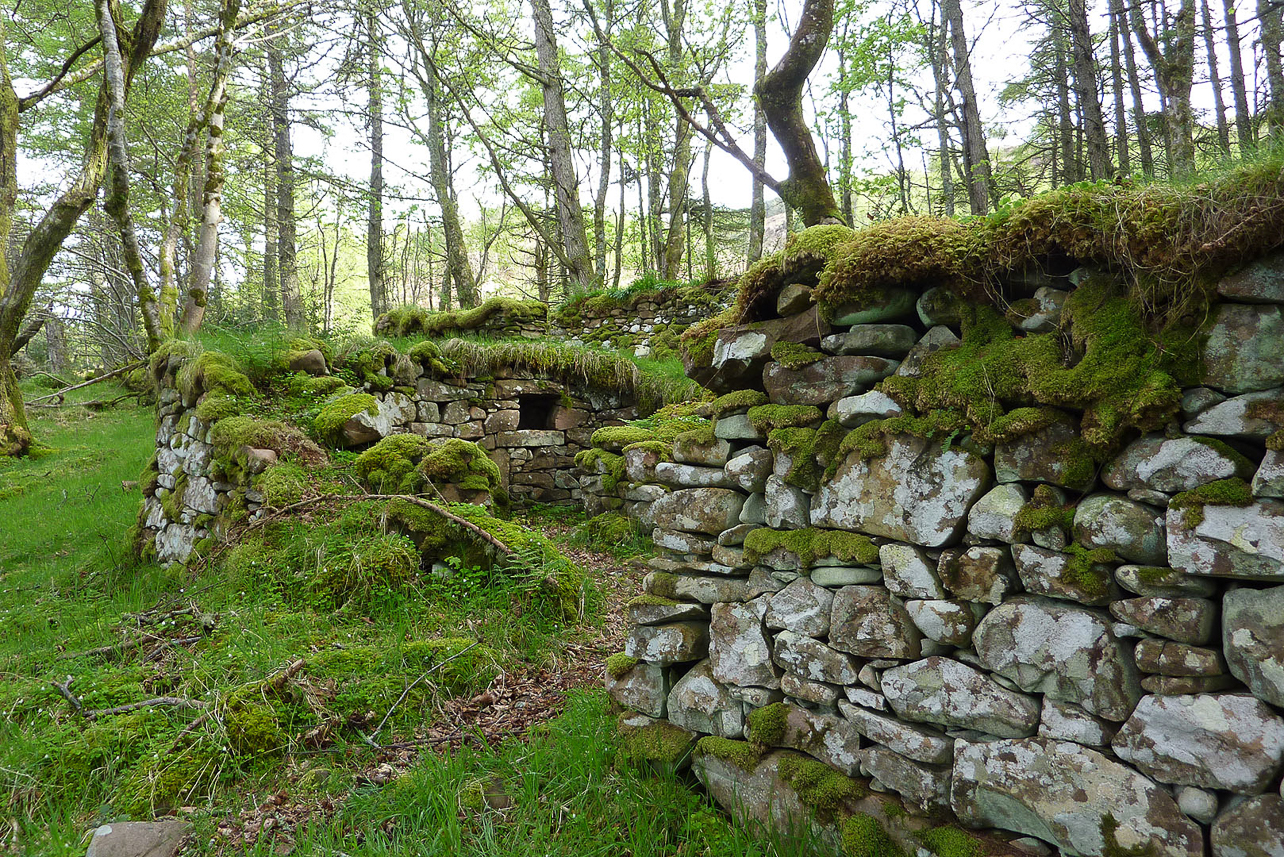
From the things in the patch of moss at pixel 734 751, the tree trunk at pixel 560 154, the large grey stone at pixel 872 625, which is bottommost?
the patch of moss at pixel 734 751

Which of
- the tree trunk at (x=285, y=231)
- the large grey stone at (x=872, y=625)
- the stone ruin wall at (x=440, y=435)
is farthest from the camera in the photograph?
the tree trunk at (x=285, y=231)

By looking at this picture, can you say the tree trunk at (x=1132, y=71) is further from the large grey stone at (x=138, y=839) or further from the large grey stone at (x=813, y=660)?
the large grey stone at (x=138, y=839)

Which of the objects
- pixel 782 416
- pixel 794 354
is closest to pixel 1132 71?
pixel 794 354

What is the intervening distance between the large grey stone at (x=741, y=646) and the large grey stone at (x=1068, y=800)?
70 centimetres

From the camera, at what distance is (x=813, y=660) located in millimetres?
2201

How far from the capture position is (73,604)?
4.66 meters

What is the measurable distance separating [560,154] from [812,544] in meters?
11.7

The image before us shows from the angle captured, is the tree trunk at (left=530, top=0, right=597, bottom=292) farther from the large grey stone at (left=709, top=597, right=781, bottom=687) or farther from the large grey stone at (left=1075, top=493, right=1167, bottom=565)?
the large grey stone at (left=1075, top=493, right=1167, bottom=565)

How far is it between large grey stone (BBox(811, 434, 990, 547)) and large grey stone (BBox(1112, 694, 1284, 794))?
0.62 m

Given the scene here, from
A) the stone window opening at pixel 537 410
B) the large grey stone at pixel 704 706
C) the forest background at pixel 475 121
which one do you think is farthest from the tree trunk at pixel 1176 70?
the stone window opening at pixel 537 410

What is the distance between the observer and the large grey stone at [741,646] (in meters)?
2.36

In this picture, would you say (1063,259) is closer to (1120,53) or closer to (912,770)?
(912,770)

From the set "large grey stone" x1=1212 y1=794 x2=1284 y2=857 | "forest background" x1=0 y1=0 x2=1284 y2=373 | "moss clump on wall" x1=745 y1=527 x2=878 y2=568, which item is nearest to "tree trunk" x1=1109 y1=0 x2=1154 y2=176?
"forest background" x1=0 y1=0 x2=1284 y2=373

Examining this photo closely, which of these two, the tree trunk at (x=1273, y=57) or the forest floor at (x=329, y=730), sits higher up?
the tree trunk at (x=1273, y=57)
